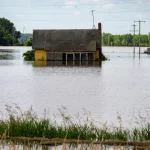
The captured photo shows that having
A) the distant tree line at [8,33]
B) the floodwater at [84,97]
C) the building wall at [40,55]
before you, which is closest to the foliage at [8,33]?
the distant tree line at [8,33]

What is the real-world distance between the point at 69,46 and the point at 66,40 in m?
2.13

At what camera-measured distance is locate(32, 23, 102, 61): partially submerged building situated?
219 ft

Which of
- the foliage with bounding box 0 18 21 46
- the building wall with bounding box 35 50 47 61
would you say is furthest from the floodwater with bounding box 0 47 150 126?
the foliage with bounding box 0 18 21 46

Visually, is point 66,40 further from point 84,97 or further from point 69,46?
point 84,97

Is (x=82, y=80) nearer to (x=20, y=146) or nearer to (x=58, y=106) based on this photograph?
(x=58, y=106)

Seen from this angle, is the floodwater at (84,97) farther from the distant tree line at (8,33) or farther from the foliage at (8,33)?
the distant tree line at (8,33)

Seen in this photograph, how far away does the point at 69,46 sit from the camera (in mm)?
67188

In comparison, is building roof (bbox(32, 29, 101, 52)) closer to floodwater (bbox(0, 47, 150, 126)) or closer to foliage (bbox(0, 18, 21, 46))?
floodwater (bbox(0, 47, 150, 126))

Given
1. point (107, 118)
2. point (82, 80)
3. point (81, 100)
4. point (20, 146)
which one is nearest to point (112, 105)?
point (81, 100)

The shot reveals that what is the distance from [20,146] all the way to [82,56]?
186ft

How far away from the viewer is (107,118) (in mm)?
→ 17359

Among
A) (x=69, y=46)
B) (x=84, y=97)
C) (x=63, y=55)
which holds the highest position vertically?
(x=69, y=46)

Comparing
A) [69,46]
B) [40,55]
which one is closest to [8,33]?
[40,55]

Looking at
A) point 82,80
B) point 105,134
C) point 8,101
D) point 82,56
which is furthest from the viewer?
point 82,56
